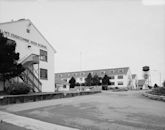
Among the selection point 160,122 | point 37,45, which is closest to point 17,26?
point 37,45

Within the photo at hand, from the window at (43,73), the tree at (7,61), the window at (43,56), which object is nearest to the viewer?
the tree at (7,61)

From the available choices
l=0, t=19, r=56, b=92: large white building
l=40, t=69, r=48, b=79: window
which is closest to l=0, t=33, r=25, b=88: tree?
l=0, t=19, r=56, b=92: large white building

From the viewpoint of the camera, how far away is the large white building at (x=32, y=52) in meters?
24.1

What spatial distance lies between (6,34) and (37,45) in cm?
606

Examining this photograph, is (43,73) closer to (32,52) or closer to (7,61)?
(32,52)

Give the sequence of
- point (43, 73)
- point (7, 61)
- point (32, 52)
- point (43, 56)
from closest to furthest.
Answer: point (7, 61) < point (32, 52) < point (43, 73) < point (43, 56)

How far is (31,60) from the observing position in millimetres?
24422

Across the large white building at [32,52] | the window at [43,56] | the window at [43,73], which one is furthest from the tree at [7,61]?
the window at [43,56]

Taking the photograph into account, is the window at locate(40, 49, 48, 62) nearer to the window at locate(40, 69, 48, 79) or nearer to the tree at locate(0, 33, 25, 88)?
the window at locate(40, 69, 48, 79)

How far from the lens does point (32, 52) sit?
26938 millimetres

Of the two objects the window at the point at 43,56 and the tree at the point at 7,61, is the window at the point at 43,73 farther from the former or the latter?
the tree at the point at 7,61

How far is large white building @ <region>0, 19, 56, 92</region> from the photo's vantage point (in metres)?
24.1

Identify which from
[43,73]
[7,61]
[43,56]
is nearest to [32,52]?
[43,56]

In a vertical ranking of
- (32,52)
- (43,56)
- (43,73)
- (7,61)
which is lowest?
(43,73)
